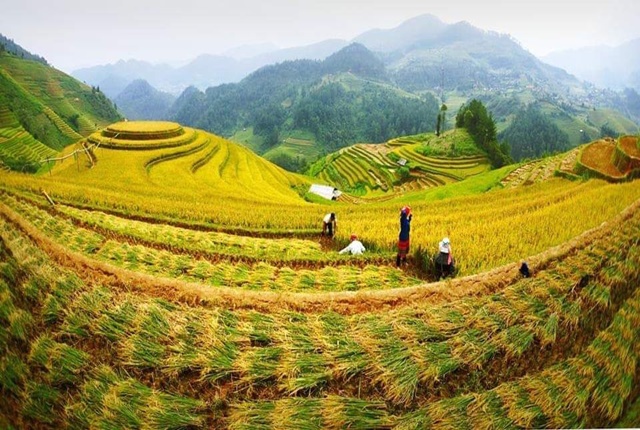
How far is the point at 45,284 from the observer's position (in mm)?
2660

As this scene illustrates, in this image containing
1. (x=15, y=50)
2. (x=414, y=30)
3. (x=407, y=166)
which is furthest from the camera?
(x=407, y=166)

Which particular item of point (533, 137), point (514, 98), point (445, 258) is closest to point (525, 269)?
point (445, 258)

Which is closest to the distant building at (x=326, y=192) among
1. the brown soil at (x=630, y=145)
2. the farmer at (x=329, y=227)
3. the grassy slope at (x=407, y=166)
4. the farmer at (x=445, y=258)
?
the farmer at (x=329, y=227)

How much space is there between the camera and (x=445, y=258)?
2.85 m

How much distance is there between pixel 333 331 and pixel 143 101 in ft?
637

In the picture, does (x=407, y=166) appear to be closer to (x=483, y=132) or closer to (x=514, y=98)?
(x=483, y=132)

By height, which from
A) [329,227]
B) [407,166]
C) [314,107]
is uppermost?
[314,107]

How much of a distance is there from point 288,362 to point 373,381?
1.81 ft

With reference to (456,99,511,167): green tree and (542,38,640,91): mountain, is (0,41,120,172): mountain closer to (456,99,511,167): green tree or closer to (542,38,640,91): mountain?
(542,38,640,91): mountain

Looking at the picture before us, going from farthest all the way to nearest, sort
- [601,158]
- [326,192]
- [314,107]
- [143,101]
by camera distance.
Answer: [143,101] → [314,107] → [326,192] → [601,158]

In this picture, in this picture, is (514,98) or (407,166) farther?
(514,98)

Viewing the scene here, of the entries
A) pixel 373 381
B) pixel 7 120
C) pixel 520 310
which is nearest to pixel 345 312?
pixel 373 381

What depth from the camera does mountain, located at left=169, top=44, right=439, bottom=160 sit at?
93250mm

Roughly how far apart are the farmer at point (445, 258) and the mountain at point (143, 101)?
163046mm
